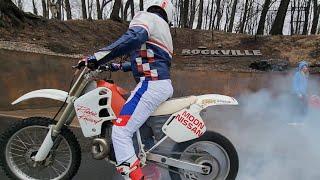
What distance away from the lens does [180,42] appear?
2188 centimetres

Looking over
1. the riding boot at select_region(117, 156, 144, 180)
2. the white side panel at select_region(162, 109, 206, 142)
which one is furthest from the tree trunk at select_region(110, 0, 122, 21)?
Answer: the riding boot at select_region(117, 156, 144, 180)

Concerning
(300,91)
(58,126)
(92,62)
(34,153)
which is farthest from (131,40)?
(300,91)

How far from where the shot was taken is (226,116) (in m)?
9.80

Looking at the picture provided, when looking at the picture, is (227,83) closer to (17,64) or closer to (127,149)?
(17,64)

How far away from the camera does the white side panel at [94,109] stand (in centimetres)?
492

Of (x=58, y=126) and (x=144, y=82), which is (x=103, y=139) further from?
(x=144, y=82)

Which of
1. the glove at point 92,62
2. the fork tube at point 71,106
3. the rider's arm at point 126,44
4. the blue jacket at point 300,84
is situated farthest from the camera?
the blue jacket at point 300,84

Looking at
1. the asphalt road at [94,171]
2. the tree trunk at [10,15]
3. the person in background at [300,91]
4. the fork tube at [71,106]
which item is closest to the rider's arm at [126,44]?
the fork tube at [71,106]

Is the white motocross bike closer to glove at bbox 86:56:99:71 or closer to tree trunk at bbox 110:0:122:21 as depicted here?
glove at bbox 86:56:99:71

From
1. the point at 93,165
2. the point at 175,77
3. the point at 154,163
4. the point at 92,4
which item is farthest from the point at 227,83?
the point at 92,4

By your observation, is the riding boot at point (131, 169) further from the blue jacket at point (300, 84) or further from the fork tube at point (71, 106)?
the blue jacket at point (300, 84)

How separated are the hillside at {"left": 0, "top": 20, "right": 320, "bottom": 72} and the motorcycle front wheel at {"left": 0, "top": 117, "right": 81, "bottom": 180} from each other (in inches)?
285

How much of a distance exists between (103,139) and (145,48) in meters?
0.96

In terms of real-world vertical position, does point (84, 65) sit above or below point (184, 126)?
above
